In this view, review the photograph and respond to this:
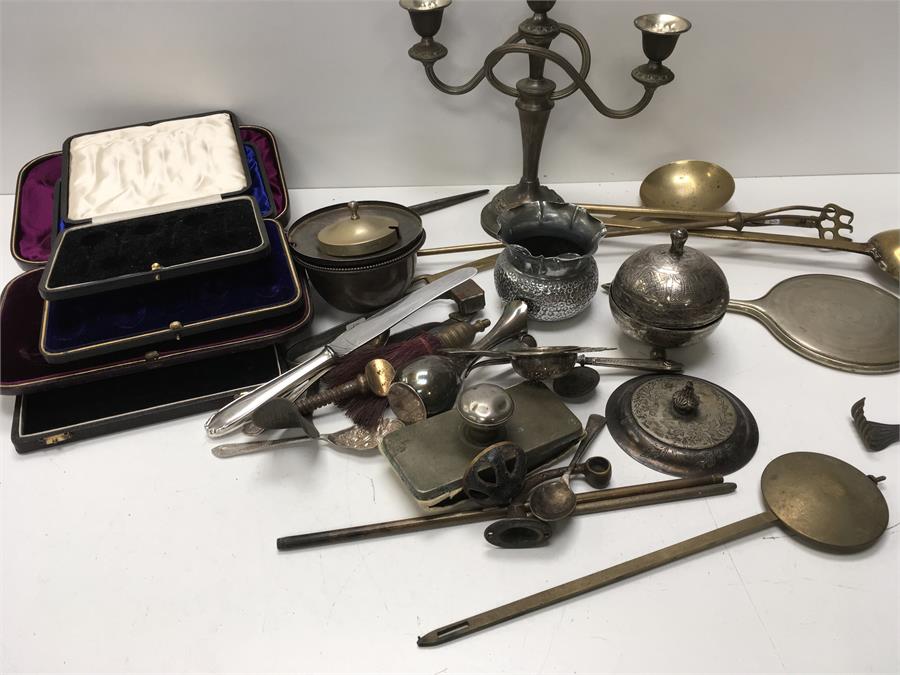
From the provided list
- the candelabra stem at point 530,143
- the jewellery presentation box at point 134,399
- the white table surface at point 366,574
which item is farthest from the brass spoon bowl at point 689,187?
the jewellery presentation box at point 134,399

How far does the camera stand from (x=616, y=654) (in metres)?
0.97

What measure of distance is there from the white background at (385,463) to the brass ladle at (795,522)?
25 millimetres

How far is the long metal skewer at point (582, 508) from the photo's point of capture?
111cm

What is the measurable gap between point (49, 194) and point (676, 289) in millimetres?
1704

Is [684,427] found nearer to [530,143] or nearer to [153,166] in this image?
[530,143]

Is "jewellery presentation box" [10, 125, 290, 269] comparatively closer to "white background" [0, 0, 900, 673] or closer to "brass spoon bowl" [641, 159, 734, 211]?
"white background" [0, 0, 900, 673]

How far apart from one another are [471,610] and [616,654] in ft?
0.74

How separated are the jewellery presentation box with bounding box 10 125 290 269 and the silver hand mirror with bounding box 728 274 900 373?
125 cm

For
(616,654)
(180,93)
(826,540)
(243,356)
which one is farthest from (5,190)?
(826,540)

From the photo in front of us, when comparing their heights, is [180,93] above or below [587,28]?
below

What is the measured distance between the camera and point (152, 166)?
1770mm

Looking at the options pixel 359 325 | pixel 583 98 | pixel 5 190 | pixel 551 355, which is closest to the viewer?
pixel 551 355

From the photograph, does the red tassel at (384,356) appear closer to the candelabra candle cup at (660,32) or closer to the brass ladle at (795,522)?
the brass ladle at (795,522)

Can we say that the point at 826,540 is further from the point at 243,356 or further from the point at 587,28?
the point at 587,28
